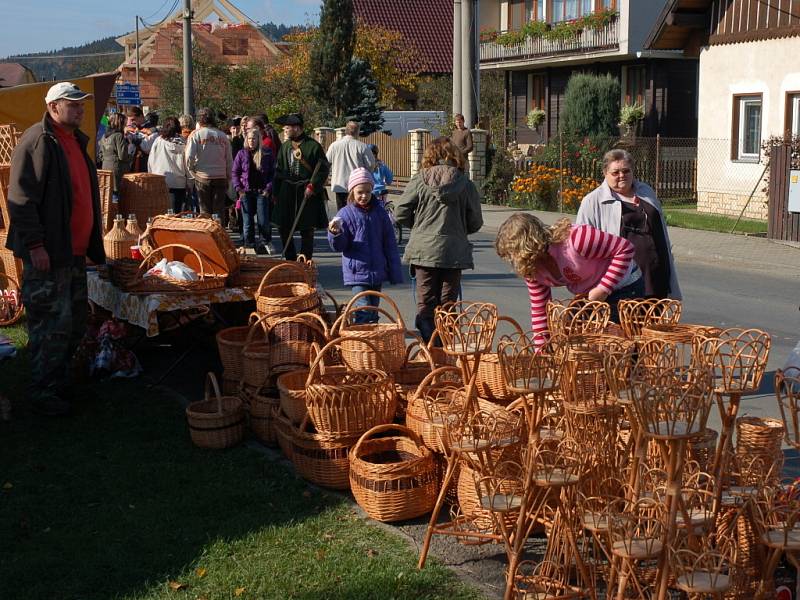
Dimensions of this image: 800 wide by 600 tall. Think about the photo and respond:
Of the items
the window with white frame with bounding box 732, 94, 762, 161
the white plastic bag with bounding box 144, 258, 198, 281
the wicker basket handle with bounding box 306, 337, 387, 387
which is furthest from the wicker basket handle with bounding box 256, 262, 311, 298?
the window with white frame with bounding box 732, 94, 762, 161

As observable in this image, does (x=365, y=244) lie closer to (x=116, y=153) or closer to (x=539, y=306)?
(x=539, y=306)

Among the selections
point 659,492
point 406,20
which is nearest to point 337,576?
point 659,492

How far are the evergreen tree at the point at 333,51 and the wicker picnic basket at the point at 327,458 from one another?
3666 cm

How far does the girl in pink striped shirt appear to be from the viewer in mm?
5527

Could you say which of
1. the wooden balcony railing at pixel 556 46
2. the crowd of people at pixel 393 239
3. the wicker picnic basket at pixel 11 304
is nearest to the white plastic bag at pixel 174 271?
the crowd of people at pixel 393 239

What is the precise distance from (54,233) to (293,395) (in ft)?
6.81

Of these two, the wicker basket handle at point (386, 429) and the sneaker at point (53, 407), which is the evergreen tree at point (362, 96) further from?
the wicker basket handle at point (386, 429)

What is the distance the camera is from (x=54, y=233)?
6.67 metres

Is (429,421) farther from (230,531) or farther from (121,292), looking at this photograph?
(121,292)

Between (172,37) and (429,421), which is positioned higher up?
(172,37)

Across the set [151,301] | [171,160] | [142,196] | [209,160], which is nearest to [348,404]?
[151,301]

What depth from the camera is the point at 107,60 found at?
10394cm

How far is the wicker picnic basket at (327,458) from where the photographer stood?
Result: 5.52m

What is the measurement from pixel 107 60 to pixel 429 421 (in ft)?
348
